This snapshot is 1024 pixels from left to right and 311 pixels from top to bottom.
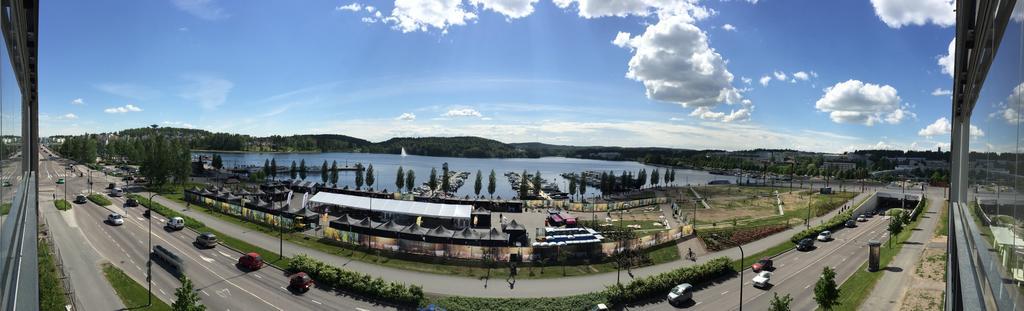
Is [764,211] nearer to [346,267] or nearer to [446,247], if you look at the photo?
[446,247]

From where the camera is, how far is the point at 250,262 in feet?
62.5

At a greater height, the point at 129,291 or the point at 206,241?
the point at 206,241

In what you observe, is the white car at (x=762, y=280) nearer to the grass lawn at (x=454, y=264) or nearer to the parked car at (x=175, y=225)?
the grass lawn at (x=454, y=264)

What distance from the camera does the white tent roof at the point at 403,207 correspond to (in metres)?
30.2

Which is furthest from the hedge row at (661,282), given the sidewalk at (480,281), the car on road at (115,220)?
the car on road at (115,220)

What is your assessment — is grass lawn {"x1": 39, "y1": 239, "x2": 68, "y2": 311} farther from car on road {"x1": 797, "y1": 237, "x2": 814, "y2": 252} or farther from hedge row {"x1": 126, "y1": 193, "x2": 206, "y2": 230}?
car on road {"x1": 797, "y1": 237, "x2": 814, "y2": 252}

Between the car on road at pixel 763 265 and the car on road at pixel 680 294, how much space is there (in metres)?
6.13

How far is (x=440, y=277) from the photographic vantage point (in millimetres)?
19234

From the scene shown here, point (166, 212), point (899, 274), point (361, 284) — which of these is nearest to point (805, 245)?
point (899, 274)

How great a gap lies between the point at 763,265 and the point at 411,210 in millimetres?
21100

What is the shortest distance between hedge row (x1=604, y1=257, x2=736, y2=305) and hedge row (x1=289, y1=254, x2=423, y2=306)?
719 cm

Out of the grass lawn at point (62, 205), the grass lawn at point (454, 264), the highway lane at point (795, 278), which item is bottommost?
the highway lane at point (795, 278)

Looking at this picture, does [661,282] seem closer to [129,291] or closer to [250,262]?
[250,262]

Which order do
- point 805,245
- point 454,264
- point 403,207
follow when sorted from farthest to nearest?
1. point 403,207
2. point 805,245
3. point 454,264
